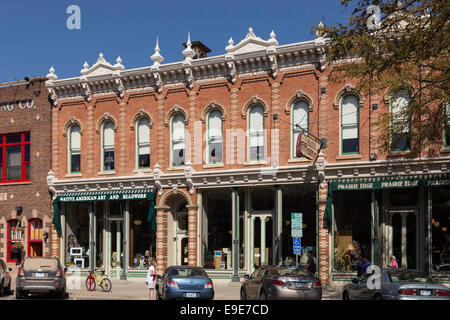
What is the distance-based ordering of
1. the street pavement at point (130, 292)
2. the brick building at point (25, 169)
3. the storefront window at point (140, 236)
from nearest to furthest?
1. the street pavement at point (130, 292)
2. the storefront window at point (140, 236)
3. the brick building at point (25, 169)

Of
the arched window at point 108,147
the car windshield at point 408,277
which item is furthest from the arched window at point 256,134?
the car windshield at point 408,277

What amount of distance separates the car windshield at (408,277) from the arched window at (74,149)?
20.7 m

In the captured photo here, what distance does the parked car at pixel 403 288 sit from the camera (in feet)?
50.5

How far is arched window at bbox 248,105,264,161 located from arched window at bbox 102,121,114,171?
7.90m

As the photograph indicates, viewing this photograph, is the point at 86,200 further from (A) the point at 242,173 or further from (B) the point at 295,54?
(B) the point at 295,54

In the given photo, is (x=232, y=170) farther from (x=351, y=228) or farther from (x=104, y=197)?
(x=104, y=197)

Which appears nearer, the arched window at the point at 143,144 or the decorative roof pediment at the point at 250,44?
the decorative roof pediment at the point at 250,44

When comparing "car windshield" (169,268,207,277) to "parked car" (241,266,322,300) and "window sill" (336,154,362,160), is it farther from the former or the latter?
"window sill" (336,154,362,160)

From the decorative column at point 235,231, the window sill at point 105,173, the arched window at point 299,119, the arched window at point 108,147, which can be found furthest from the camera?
the arched window at point 108,147

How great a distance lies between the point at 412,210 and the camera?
973 inches

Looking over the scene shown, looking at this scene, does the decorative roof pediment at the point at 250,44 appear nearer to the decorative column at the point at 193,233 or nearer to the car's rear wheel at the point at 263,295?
the decorative column at the point at 193,233

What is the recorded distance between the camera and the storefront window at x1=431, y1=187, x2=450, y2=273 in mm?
23906

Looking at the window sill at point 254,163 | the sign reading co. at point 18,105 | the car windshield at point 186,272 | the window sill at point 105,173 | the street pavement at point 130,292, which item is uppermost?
the sign reading co. at point 18,105
